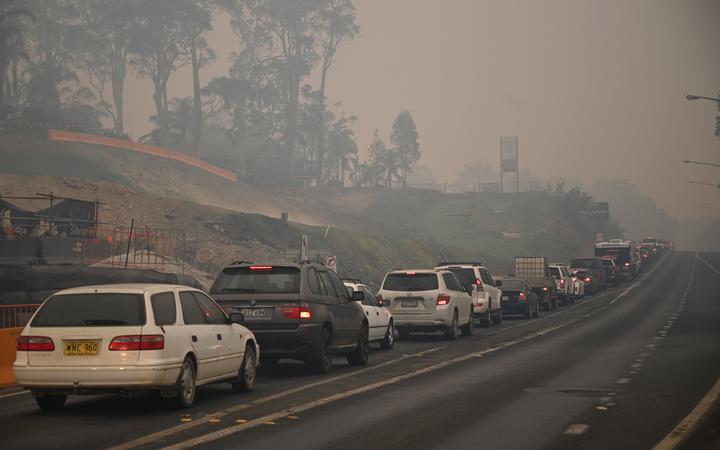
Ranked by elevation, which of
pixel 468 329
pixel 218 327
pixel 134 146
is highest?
pixel 134 146

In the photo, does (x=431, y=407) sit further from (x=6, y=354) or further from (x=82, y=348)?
(x=6, y=354)

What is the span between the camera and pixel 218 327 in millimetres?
14742

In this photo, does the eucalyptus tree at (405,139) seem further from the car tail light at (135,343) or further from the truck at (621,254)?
the car tail light at (135,343)

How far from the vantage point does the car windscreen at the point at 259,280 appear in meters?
18.3

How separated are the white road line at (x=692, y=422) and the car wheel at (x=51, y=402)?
24.3 feet

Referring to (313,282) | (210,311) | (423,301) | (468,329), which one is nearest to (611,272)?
(468,329)

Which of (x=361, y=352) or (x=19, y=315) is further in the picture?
(x=19, y=315)

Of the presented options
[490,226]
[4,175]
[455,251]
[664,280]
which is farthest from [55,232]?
[490,226]

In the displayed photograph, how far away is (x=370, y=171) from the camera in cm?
18325

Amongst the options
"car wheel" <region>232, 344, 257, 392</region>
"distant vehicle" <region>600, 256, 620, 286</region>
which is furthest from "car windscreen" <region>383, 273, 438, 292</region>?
"distant vehicle" <region>600, 256, 620, 286</region>

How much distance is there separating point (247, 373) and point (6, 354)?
4.69 metres

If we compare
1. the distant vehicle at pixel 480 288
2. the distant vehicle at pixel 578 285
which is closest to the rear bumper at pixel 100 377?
the distant vehicle at pixel 480 288

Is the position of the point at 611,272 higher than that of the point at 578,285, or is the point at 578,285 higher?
the point at 611,272

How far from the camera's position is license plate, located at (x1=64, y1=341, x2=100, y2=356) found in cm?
1285
